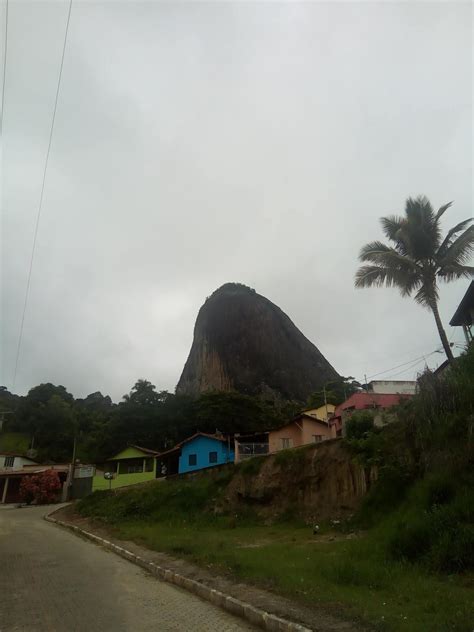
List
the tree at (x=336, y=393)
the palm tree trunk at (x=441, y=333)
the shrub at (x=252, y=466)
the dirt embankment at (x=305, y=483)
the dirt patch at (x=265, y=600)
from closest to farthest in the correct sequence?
the dirt patch at (x=265, y=600) → the palm tree trunk at (x=441, y=333) → the dirt embankment at (x=305, y=483) → the shrub at (x=252, y=466) → the tree at (x=336, y=393)

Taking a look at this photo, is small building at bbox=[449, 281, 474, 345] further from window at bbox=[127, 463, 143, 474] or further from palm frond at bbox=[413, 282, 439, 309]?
window at bbox=[127, 463, 143, 474]

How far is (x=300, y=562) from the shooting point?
10.1 meters

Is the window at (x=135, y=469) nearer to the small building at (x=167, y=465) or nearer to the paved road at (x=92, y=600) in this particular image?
the small building at (x=167, y=465)

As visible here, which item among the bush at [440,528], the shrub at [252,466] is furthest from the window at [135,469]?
the bush at [440,528]

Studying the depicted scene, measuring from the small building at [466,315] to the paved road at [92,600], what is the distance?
16999 millimetres

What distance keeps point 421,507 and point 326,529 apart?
6.00 metres

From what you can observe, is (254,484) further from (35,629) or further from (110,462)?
(110,462)

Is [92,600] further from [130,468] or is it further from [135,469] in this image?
[130,468]

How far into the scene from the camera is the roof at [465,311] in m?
19.8

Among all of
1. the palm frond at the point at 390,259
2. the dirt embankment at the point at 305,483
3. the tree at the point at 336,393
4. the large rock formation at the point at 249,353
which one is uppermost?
the large rock formation at the point at 249,353

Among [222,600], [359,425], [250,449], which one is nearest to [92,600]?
[222,600]

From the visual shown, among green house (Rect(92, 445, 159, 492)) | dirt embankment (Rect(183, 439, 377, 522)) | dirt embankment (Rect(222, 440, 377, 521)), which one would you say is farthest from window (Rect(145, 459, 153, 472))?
dirt embankment (Rect(222, 440, 377, 521))

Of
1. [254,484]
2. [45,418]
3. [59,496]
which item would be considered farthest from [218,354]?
[254,484]

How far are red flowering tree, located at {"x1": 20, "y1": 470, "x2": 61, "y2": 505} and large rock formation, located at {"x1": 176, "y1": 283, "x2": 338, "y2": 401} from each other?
130 ft
